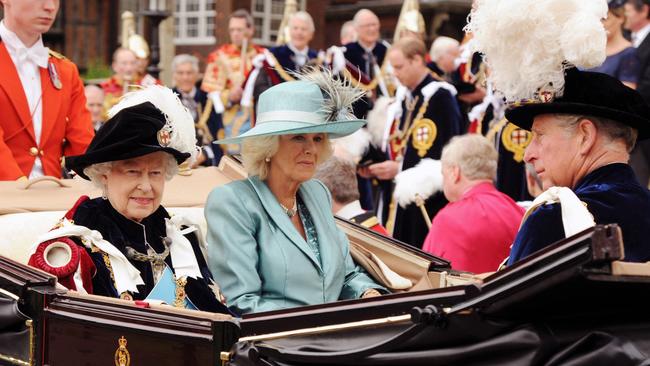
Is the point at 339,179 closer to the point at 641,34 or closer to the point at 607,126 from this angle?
the point at 607,126

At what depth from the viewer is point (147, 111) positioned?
14.2ft

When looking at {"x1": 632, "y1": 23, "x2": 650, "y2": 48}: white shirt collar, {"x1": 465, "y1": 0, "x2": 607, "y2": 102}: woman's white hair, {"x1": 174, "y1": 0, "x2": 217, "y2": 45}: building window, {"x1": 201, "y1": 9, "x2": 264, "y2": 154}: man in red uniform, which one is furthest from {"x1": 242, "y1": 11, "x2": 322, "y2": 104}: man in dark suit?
{"x1": 174, "y1": 0, "x2": 217, "y2": 45}: building window

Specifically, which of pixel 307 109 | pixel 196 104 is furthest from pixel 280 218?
pixel 196 104

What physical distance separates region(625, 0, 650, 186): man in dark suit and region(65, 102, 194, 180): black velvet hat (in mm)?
5015

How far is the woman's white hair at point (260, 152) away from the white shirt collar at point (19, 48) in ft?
6.97

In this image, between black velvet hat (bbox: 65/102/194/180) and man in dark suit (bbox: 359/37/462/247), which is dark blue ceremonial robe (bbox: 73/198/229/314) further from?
man in dark suit (bbox: 359/37/462/247)

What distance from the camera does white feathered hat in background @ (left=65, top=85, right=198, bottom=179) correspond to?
417 centimetres

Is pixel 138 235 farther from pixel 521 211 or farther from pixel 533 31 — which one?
pixel 521 211

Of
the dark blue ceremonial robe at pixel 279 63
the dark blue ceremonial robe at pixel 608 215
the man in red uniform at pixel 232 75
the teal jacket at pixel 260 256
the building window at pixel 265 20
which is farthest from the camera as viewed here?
the building window at pixel 265 20

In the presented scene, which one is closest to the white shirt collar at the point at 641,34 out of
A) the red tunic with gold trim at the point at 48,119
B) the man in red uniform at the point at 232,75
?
the red tunic with gold trim at the point at 48,119

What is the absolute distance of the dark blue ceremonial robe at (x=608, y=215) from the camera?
338cm

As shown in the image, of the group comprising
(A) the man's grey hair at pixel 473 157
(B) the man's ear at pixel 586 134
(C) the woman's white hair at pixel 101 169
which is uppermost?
(B) the man's ear at pixel 586 134

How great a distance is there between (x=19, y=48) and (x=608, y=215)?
3517 mm

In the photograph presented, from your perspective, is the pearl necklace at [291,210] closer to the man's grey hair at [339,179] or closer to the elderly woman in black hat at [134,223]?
the elderly woman in black hat at [134,223]
